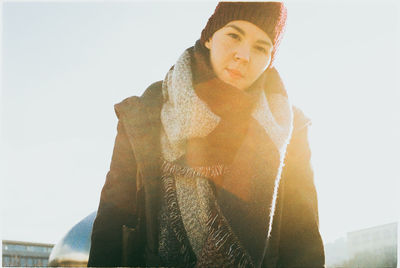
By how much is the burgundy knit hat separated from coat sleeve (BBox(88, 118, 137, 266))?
870mm

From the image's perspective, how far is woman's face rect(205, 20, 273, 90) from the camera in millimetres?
2262

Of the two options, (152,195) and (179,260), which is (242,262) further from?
(152,195)

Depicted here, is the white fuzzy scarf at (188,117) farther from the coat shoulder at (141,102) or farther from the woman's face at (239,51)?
the woman's face at (239,51)

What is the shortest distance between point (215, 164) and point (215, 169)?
0.10ft

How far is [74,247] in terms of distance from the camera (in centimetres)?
1141

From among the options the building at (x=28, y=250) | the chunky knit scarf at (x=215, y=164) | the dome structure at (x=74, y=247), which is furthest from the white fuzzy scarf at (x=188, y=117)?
the building at (x=28, y=250)

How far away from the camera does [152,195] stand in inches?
84.4

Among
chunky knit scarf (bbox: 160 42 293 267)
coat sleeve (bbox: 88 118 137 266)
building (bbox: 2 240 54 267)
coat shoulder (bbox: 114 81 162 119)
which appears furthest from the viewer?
building (bbox: 2 240 54 267)

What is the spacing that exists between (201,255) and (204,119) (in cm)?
70

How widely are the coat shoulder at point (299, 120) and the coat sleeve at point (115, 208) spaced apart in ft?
3.34

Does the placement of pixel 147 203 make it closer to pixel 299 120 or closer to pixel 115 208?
pixel 115 208

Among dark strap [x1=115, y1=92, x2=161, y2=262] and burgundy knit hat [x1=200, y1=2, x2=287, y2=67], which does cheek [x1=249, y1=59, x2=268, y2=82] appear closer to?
burgundy knit hat [x1=200, y1=2, x2=287, y2=67]

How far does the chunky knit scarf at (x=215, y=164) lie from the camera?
1961mm

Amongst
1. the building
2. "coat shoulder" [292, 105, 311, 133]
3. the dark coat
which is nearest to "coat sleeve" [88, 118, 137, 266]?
the dark coat
